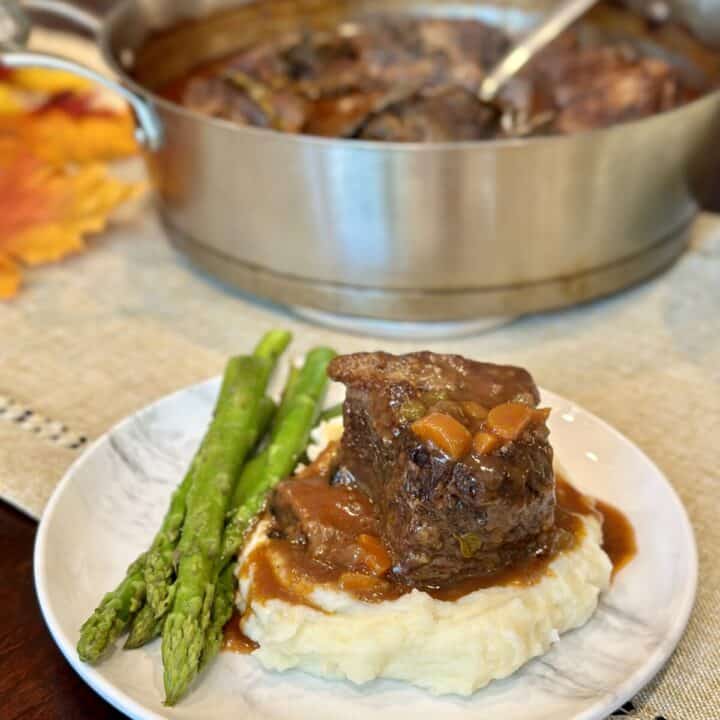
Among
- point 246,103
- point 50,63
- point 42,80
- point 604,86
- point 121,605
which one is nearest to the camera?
point 121,605

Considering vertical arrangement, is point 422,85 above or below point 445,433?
below

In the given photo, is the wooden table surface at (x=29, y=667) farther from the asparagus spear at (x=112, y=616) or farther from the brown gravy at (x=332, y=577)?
the brown gravy at (x=332, y=577)

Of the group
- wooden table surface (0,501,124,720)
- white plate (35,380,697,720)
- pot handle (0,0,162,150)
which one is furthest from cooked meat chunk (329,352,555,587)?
pot handle (0,0,162,150)

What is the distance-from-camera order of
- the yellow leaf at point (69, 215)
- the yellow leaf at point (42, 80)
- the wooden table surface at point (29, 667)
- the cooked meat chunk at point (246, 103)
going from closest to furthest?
1. the wooden table surface at point (29, 667)
2. the cooked meat chunk at point (246, 103)
3. the yellow leaf at point (69, 215)
4. the yellow leaf at point (42, 80)

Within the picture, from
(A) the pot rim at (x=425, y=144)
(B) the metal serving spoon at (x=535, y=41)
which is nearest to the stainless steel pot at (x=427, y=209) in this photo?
(A) the pot rim at (x=425, y=144)

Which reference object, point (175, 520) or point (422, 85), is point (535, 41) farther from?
point (175, 520)

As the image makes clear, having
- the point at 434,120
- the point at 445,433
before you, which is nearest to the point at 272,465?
the point at 445,433

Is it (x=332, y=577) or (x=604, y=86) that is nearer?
(x=332, y=577)
